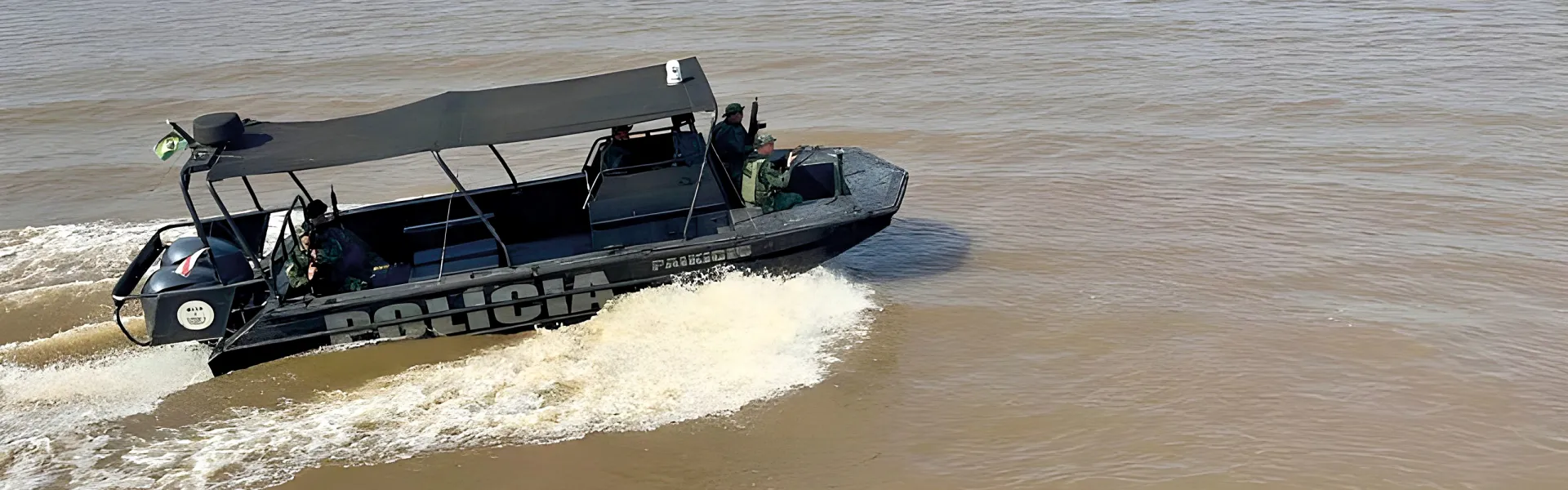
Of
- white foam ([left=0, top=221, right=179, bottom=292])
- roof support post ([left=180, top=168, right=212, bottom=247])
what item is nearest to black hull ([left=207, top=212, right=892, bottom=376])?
roof support post ([left=180, top=168, right=212, bottom=247])

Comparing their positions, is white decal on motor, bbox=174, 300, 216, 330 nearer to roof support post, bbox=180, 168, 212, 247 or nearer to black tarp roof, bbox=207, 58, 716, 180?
roof support post, bbox=180, 168, 212, 247

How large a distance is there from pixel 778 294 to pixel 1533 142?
28.2 ft

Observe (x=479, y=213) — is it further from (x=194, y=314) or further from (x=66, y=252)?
(x=66, y=252)

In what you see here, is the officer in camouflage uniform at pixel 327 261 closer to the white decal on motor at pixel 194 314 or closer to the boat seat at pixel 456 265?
the boat seat at pixel 456 265

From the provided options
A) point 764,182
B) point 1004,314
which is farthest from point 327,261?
point 1004,314

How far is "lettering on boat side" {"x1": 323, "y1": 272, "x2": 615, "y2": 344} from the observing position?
27.1 ft

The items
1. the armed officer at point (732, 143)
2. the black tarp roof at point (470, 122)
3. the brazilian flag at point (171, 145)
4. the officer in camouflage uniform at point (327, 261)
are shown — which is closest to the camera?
the brazilian flag at point (171, 145)

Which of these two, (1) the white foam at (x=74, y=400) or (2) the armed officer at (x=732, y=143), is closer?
(1) the white foam at (x=74, y=400)

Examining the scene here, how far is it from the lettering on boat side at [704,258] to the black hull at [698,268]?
0.04m

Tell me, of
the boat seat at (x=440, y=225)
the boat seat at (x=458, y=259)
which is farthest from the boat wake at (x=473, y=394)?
the boat seat at (x=440, y=225)

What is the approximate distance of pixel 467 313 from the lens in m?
8.38

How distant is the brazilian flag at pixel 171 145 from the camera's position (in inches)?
305

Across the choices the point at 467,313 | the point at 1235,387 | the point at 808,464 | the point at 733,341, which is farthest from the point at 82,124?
the point at 1235,387

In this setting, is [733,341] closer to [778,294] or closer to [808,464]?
[778,294]
